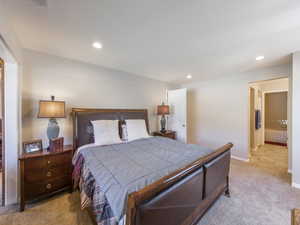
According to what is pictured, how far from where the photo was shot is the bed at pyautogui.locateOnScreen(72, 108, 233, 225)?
3.20 ft

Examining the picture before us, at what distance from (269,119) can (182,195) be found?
6710 mm

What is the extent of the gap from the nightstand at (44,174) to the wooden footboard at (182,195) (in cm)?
174

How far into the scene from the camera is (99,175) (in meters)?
1.40

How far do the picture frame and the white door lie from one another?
3.45 meters

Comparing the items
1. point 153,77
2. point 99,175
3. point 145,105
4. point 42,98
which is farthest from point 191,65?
point 42,98

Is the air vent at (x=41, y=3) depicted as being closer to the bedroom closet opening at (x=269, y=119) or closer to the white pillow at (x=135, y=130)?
the white pillow at (x=135, y=130)

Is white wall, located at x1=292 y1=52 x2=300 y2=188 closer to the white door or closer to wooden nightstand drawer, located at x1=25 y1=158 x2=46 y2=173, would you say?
the white door

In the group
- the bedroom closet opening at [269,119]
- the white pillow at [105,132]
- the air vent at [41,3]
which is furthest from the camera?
the bedroom closet opening at [269,119]

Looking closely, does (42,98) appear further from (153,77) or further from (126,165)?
(153,77)

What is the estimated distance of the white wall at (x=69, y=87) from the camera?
88.0 inches

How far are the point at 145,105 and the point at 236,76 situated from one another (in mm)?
2680

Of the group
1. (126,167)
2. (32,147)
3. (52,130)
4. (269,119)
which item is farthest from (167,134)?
(269,119)

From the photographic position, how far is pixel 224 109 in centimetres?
390

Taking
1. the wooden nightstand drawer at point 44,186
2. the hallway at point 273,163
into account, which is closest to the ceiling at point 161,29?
the wooden nightstand drawer at point 44,186
